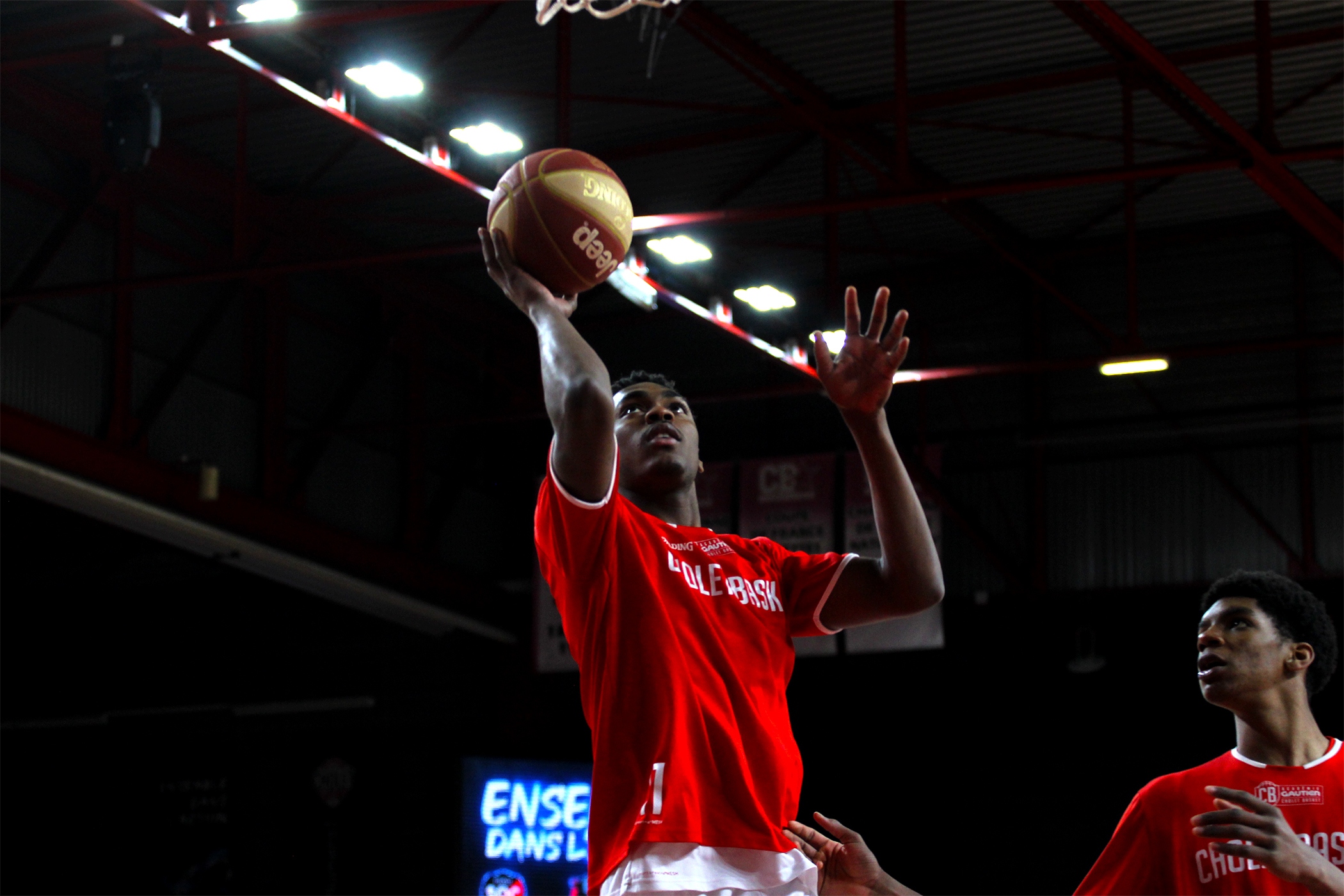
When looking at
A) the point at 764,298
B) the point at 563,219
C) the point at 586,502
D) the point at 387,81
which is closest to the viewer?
the point at 586,502

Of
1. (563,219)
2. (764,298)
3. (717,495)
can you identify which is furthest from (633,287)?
(563,219)

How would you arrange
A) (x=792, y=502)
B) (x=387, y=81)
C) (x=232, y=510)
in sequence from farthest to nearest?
1. (x=792, y=502)
2. (x=232, y=510)
3. (x=387, y=81)

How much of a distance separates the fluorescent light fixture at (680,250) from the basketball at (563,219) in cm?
854

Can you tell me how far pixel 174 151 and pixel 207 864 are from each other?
8778 mm

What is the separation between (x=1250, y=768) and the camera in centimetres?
468

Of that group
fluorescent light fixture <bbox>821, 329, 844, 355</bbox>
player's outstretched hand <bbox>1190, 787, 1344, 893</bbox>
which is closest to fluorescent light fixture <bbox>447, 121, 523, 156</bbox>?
fluorescent light fixture <bbox>821, 329, 844, 355</bbox>

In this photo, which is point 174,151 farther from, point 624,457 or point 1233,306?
point 624,457

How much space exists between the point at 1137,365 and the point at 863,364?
410 inches

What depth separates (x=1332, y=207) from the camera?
16125 millimetres

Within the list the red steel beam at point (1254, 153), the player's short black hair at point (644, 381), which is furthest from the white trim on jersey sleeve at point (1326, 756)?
the red steel beam at point (1254, 153)

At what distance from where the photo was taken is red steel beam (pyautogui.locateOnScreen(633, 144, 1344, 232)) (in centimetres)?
1045

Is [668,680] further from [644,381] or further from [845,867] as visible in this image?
[644,381]

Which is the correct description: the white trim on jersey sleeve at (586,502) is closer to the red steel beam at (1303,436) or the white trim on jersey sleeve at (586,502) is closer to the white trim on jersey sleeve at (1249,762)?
the white trim on jersey sleeve at (1249,762)

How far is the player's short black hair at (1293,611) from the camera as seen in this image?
4.86 meters
